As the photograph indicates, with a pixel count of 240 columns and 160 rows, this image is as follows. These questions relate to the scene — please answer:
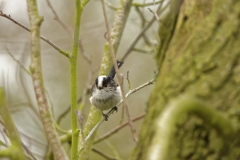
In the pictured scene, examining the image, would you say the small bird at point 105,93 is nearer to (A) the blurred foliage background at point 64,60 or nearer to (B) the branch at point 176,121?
(A) the blurred foliage background at point 64,60

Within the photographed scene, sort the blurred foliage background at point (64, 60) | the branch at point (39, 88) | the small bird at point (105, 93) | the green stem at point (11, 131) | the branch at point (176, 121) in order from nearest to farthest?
the branch at point (176, 121) → the green stem at point (11, 131) → the branch at point (39, 88) → the small bird at point (105, 93) → the blurred foliage background at point (64, 60)

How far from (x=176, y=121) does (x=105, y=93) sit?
254 centimetres

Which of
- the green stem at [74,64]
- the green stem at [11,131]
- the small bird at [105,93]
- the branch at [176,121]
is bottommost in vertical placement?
the branch at [176,121]

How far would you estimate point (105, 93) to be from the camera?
3.38 meters

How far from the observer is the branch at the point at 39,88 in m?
1.33

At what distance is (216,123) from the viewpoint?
906 millimetres

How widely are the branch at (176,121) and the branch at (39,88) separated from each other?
0.57m

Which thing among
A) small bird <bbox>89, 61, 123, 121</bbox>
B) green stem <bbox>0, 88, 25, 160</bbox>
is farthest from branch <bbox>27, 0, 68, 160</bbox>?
small bird <bbox>89, 61, 123, 121</bbox>

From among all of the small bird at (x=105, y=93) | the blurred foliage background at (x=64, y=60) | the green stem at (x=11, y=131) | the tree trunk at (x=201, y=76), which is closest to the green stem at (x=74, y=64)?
the green stem at (x=11, y=131)

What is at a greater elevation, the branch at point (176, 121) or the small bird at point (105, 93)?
the small bird at point (105, 93)

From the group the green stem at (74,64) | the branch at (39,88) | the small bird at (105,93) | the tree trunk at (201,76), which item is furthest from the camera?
the small bird at (105,93)

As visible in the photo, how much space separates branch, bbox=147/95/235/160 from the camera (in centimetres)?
78

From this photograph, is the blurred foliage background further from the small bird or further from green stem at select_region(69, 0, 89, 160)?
green stem at select_region(69, 0, 89, 160)

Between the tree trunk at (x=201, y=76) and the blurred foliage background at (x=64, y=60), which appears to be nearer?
the tree trunk at (x=201, y=76)
